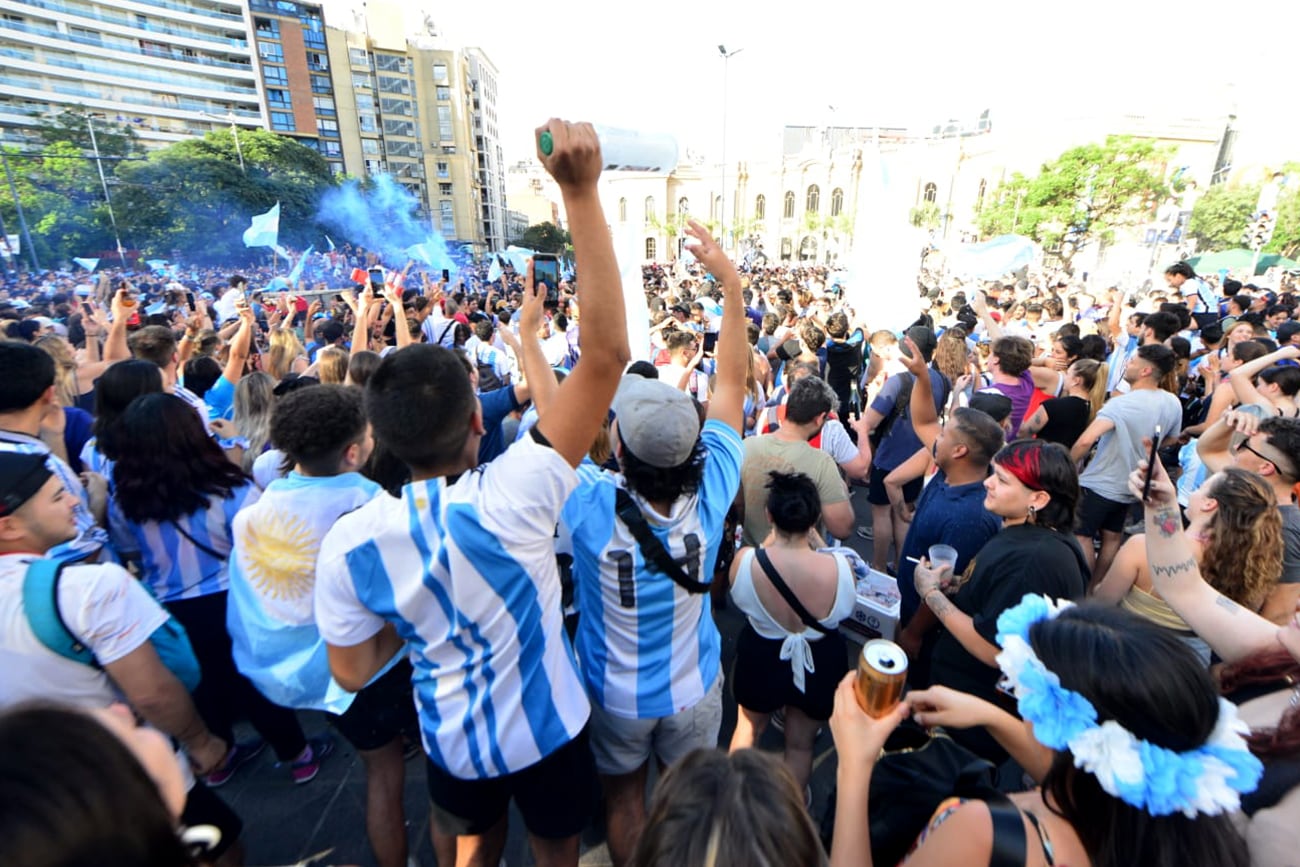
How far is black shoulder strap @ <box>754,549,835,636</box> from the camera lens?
2.31 metres

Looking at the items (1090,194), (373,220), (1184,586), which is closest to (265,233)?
(1184,586)

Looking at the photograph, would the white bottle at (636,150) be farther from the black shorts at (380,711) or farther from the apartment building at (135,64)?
the apartment building at (135,64)

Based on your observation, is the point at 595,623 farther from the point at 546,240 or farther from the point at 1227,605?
the point at 546,240

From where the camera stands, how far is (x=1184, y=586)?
1978 millimetres

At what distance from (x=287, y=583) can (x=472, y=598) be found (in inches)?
42.4

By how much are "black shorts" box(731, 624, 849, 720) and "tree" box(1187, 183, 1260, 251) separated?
5659 centimetres

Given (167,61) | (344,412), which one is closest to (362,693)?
(344,412)

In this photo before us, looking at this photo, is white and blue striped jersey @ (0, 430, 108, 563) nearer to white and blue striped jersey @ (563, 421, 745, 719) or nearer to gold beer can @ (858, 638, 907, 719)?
white and blue striped jersey @ (563, 421, 745, 719)

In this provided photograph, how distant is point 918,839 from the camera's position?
1268 millimetres

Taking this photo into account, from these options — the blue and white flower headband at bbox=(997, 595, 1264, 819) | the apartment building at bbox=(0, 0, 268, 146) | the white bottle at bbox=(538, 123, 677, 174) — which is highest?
the apartment building at bbox=(0, 0, 268, 146)

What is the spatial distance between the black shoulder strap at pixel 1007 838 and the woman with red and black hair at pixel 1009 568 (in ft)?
3.68

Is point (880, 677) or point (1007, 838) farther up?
point (880, 677)

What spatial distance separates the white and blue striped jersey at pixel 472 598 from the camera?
4.62ft

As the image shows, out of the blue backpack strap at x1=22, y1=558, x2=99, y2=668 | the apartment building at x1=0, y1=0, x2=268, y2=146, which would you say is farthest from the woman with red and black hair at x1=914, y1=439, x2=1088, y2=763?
the apartment building at x1=0, y1=0, x2=268, y2=146
